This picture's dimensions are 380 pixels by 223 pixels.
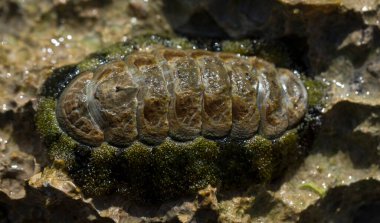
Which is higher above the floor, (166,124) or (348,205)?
(166,124)

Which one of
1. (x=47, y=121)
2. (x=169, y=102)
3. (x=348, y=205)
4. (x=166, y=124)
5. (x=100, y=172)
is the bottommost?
(x=348, y=205)

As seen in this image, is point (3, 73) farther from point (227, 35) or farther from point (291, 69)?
point (291, 69)

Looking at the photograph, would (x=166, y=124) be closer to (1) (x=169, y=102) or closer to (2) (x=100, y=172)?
(1) (x=169, y=102)

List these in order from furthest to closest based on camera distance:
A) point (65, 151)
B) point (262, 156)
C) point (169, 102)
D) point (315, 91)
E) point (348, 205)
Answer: point (348, 205)
point (315, 91)
point (262, 156)
point (65, 151)
point (169, 102)

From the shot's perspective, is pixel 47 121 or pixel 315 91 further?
pixel 315 91

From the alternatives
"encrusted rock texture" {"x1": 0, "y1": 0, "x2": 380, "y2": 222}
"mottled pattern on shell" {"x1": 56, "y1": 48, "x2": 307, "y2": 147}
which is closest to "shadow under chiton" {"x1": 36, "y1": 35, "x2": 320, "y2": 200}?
"mottled pattern on shell" {"x1": 56, "y1": 48, "x2": 307, "y2": 147}

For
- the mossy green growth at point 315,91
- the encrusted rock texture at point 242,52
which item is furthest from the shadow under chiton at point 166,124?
the mossy green growth at point 315,91

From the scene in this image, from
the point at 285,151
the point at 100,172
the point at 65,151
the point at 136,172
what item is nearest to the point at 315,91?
the point at 285,151

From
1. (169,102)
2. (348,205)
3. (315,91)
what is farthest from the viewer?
(348,205)

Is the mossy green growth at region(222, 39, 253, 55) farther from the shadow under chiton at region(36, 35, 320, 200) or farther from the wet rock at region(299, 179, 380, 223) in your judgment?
the wet rock at region(299, 179, 380, 223)
